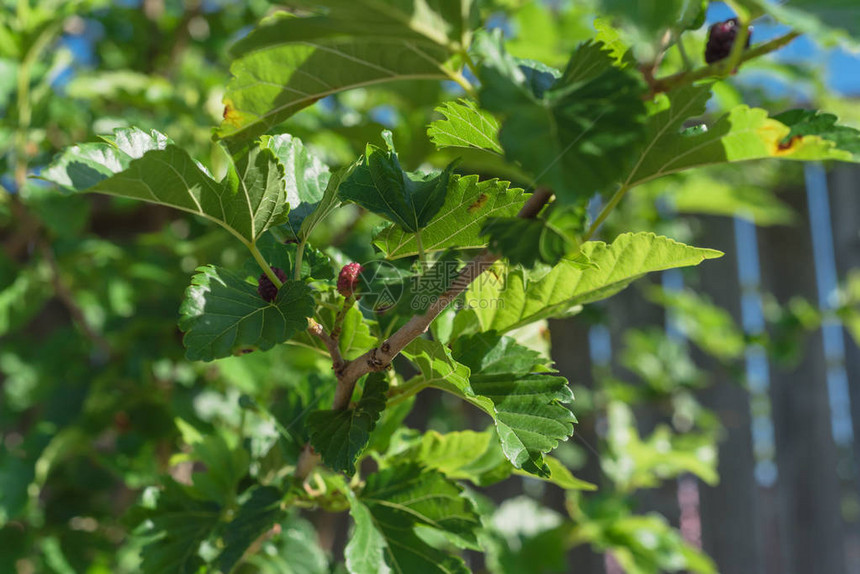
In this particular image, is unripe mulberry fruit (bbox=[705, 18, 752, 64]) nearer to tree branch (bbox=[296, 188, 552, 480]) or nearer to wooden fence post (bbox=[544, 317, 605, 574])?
tree branch (bbox=[296, 188, 552, 480])

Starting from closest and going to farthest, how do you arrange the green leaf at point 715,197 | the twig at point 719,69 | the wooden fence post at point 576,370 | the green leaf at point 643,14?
1. the green leaf at point 643,14
2. the twig at point 719,69
3. the green leaf at point 715,197
4. the wooden fence post at point 576,370

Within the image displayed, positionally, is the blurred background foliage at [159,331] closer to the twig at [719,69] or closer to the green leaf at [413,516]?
the green leaf at [413,516]

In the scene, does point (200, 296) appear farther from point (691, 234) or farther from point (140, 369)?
point (691, 234)

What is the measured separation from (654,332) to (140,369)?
1133 millimetres

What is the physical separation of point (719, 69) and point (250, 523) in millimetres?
425

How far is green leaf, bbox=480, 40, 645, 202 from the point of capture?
0.30 meters

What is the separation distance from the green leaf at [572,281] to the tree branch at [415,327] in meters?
0.06

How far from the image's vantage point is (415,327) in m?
0.40

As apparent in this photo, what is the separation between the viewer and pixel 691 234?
1.77m

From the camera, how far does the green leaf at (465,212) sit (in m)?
0.42

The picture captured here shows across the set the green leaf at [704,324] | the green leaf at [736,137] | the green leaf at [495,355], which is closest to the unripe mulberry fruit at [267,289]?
the green leaf at [495,355]

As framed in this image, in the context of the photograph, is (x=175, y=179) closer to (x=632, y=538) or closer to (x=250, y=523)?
(x=250, y=523)

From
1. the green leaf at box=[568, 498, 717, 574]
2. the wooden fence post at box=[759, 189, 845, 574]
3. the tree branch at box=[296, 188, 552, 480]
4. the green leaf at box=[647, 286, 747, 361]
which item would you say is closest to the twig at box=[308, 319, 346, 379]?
the tree branch at box=[296, 188, 552, 480]

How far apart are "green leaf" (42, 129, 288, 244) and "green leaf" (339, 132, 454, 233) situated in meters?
0.05
